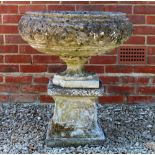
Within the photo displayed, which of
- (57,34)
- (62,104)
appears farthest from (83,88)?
(57,34)

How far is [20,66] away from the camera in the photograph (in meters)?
4.11

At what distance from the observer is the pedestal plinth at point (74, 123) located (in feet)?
10.3

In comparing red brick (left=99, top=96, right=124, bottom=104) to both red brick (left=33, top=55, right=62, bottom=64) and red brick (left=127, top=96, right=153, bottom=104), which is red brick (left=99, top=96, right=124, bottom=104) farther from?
red brick (left=33, top=55, right=62, bottom=64)

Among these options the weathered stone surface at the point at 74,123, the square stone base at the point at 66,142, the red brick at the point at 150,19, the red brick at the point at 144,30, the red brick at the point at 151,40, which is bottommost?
the square stone base at the point at 66,142

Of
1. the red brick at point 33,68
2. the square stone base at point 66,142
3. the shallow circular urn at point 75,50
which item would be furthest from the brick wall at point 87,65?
the square stone base at point 66,142

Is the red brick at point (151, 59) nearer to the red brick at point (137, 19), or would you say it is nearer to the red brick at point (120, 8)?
the red brick at point (137, 19)

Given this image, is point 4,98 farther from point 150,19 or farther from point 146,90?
point 150,19

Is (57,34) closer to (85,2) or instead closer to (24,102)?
(85,2)

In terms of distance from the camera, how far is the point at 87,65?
4.08 metres

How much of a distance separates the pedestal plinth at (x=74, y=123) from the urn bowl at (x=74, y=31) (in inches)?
16.3

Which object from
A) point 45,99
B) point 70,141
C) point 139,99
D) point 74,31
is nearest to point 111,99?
point 139,99

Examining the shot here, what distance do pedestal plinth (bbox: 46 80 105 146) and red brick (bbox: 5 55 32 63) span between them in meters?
0.98

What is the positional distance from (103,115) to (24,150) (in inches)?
40.6

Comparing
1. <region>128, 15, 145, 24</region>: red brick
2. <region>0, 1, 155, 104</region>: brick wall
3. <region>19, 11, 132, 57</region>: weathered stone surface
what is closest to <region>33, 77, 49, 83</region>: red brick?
<region>0, 1, 155, 104</region>: brick wall
